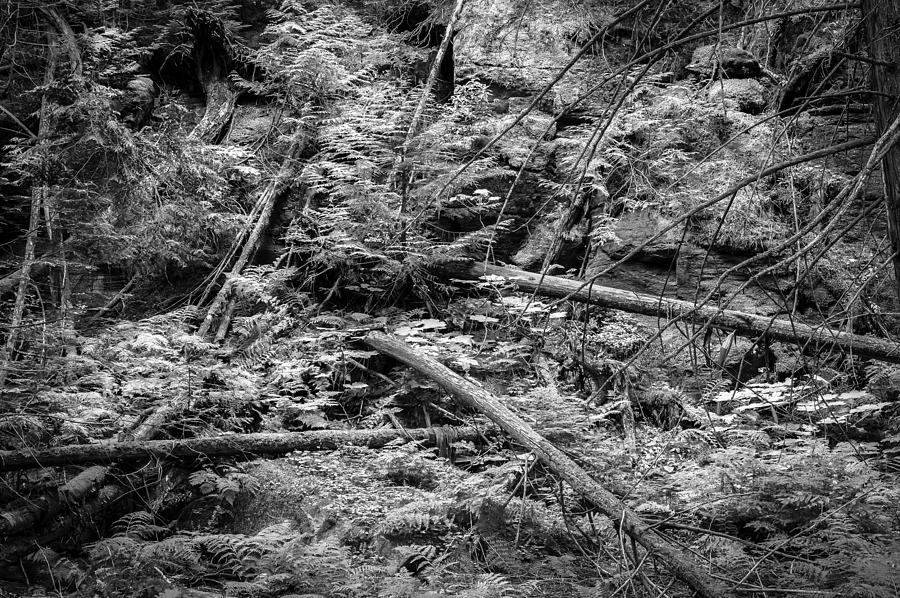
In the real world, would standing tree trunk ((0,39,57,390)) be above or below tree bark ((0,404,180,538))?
above

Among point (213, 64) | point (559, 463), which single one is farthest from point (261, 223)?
point (559, 463)

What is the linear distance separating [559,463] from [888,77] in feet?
10.5

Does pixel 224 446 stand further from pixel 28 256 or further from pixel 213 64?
pixel 213 64

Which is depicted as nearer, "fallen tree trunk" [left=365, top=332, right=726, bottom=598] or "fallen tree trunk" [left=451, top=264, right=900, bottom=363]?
"fallen tree trunk" [left=365, top=332, right=726, bottom=598]

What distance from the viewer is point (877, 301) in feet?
21.9

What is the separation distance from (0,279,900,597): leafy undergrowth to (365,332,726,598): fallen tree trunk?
15 cm

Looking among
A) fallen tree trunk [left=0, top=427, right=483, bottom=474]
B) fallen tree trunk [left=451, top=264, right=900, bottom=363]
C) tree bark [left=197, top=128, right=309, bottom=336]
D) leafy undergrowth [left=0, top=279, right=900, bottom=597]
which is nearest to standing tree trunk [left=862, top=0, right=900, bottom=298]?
leafy undergrowth [left=0, top=279, right=900, bottom=597]

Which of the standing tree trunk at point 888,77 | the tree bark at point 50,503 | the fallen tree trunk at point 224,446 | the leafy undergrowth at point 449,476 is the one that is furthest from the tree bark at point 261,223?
the standing tree trunk at point 888,77

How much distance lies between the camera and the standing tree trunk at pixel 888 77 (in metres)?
2.62

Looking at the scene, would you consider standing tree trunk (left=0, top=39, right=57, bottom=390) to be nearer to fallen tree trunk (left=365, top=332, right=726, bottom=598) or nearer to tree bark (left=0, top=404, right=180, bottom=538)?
tree bark (left=0, top=404, right=180, bottom=538)

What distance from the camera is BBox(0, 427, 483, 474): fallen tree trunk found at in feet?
15.5

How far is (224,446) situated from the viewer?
17.3 ft

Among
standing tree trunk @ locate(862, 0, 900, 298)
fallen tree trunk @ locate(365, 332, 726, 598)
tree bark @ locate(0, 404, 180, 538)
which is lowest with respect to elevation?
tree bark @ locate(0, 404, 180, 538)

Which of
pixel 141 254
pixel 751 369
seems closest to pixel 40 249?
pixel 141 254
